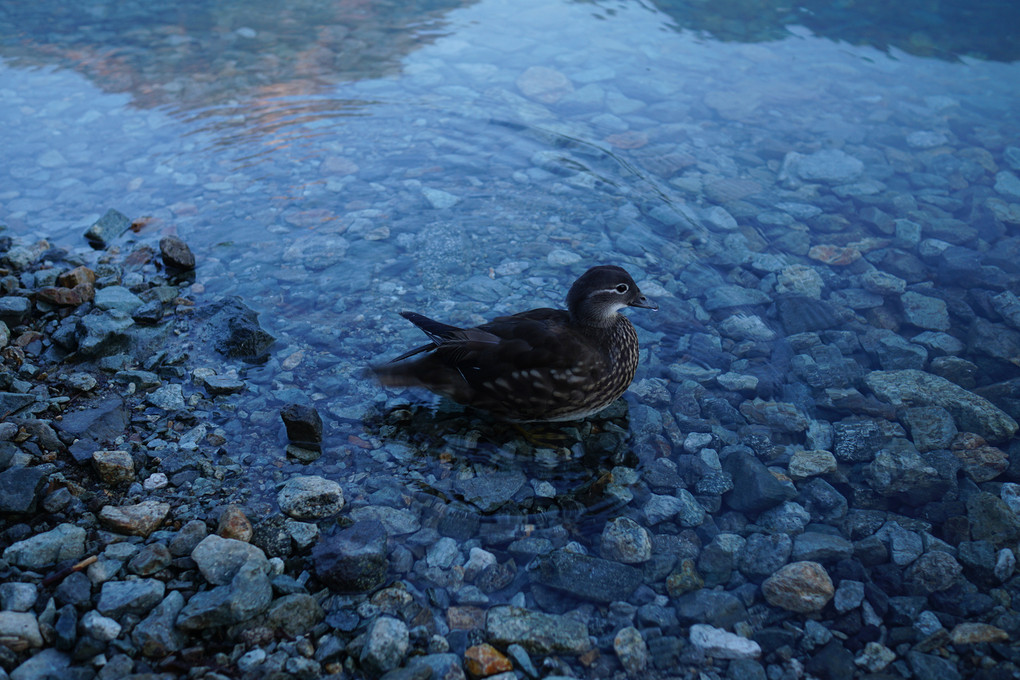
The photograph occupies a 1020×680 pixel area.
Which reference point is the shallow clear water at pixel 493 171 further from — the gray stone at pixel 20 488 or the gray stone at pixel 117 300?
the gray stone at pixel 20 488

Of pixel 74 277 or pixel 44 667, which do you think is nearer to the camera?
pixel 44 667

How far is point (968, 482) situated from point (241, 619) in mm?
3988

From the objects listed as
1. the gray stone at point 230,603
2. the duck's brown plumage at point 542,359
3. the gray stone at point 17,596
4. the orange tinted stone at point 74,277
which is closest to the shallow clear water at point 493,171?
the duck's brown plumage at point 542,359

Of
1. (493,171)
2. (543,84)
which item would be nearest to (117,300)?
(493,171)

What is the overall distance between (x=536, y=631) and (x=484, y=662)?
0.96ft

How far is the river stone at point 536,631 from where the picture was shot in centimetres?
312

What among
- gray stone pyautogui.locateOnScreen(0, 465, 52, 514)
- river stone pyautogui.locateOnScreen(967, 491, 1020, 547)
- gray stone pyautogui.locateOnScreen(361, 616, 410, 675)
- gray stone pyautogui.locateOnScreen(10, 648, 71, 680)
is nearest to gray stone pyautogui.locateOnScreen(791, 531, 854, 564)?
river stone pyautogui.locateOnScreen(967, 491, 1020, 547)

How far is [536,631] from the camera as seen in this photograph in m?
3.17

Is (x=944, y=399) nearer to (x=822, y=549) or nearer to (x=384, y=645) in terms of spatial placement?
(x=822, y=549)

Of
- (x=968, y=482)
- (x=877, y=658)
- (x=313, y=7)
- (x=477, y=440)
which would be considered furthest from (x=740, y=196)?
(x=313, y=7)

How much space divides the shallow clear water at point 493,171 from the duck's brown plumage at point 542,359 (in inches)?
9.6

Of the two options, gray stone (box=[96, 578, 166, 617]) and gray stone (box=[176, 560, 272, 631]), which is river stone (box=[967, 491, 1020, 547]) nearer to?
gray stone (box=[176, 560, 272, 631])

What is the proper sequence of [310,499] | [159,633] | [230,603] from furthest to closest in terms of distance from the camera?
[310,499] → [230,603] → [159,633]

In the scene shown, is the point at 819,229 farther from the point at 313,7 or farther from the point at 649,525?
the point at 313,7
